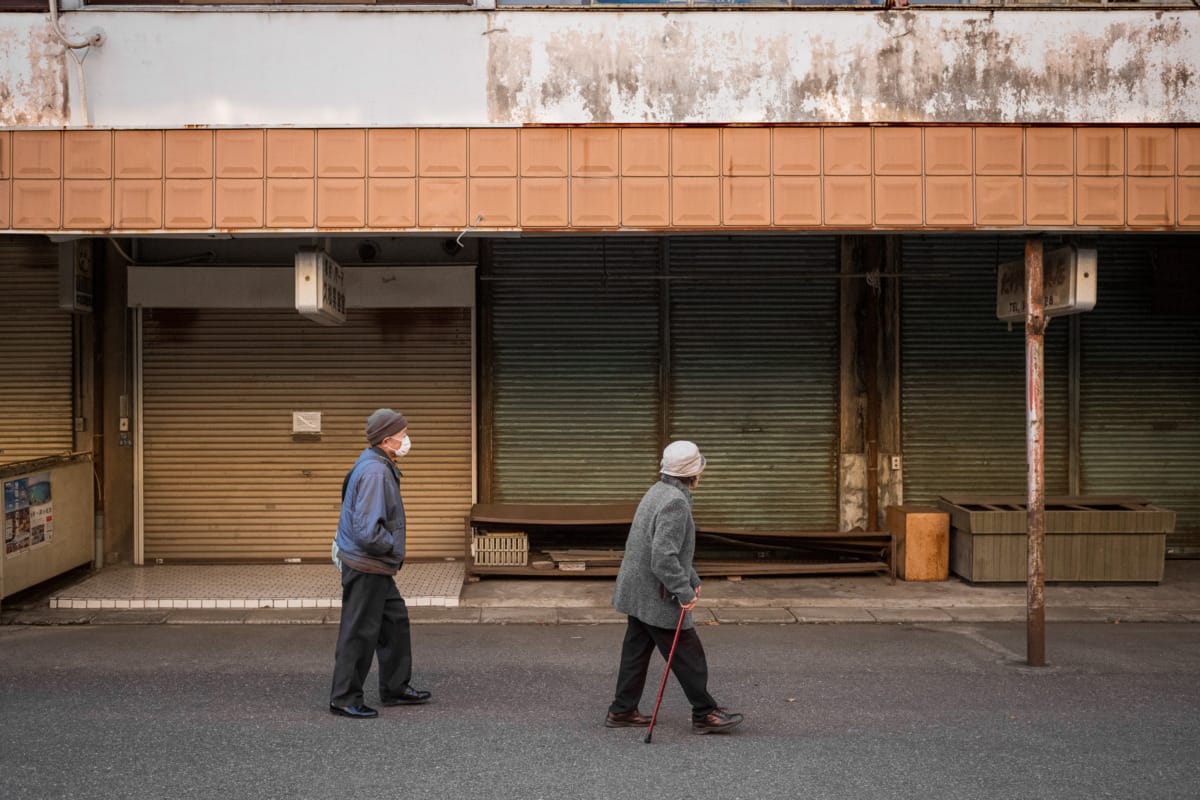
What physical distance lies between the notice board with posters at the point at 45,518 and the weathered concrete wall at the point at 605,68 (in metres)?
3.42

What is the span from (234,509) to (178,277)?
274 cm

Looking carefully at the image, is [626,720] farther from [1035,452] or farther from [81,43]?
[81,43]

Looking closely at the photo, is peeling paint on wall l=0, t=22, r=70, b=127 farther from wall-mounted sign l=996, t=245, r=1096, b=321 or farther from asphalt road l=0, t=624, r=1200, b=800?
wall-mounted sign l=996, t=245, r=1096, b=321

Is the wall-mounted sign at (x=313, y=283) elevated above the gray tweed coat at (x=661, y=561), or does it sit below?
above

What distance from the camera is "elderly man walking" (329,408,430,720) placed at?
252 inches

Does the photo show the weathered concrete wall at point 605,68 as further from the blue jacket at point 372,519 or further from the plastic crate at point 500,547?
the plastic crate at point 500,547

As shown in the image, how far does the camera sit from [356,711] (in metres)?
6.44

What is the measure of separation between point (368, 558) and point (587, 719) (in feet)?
5.73

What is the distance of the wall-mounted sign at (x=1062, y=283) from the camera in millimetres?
8477

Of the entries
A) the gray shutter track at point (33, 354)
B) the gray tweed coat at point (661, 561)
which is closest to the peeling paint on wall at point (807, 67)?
the gray tweed coat at point (661, 561)

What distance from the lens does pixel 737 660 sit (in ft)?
26.2

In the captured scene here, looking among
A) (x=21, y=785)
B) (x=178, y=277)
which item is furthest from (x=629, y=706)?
(x=178, y=277)

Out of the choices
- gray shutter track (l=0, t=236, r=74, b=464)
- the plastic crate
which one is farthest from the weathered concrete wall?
the plastic crate

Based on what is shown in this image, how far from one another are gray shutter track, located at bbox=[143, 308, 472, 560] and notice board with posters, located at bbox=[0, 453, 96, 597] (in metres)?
0.79
